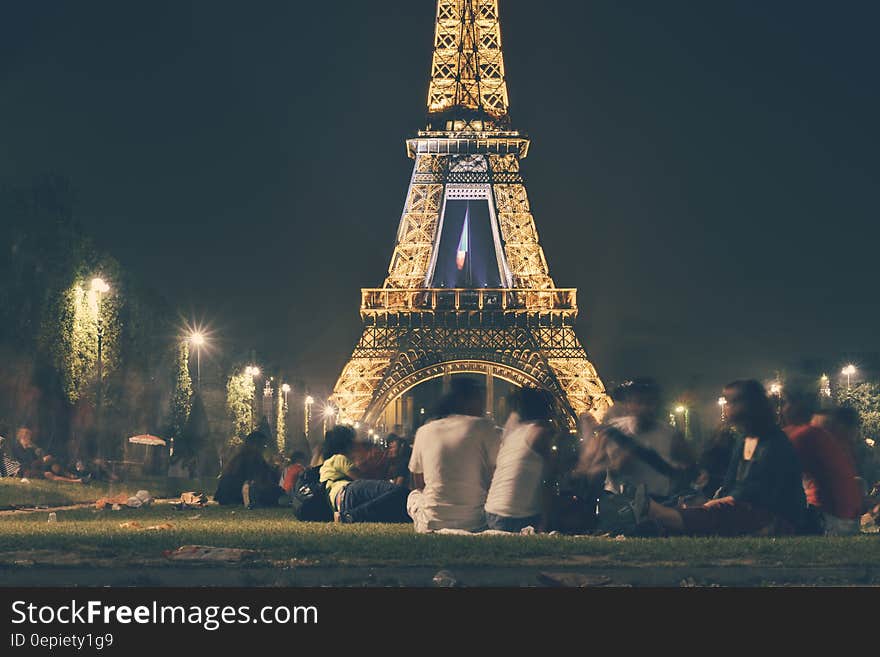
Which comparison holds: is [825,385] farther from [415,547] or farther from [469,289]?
[415,547]

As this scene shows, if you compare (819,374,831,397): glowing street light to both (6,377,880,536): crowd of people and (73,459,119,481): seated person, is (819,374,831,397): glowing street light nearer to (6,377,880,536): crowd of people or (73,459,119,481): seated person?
(73,459,119,481): seated person

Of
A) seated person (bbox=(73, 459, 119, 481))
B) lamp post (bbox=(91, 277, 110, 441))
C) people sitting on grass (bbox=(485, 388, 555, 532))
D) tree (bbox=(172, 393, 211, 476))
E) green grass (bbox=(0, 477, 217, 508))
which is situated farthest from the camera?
tree (bbox=(172, 393, 211, 476))

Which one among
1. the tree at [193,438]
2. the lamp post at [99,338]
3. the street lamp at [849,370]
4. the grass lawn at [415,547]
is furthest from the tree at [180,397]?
the grass lawn at [415,547]

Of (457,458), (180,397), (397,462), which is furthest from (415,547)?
(180,397)

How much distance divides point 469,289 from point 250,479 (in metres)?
42.1

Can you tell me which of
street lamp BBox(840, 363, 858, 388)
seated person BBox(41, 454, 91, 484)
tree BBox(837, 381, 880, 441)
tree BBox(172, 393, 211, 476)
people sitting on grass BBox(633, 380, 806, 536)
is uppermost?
street lamp BBox(840, 363, 858, 388)

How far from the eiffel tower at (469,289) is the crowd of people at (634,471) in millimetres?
44959

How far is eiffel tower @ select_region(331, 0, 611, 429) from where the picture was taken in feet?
199

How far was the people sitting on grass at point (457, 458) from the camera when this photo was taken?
14.0 meters

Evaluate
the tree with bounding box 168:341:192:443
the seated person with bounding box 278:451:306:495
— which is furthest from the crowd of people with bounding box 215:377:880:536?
the tree with bounding box 168:341:192:443

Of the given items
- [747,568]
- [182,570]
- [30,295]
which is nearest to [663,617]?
Answer: [747,568]

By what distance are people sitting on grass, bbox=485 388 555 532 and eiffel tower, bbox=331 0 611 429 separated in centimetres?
4562

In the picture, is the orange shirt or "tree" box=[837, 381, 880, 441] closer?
the orange shirt

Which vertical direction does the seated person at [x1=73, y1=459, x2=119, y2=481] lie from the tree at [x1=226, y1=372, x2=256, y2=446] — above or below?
below
